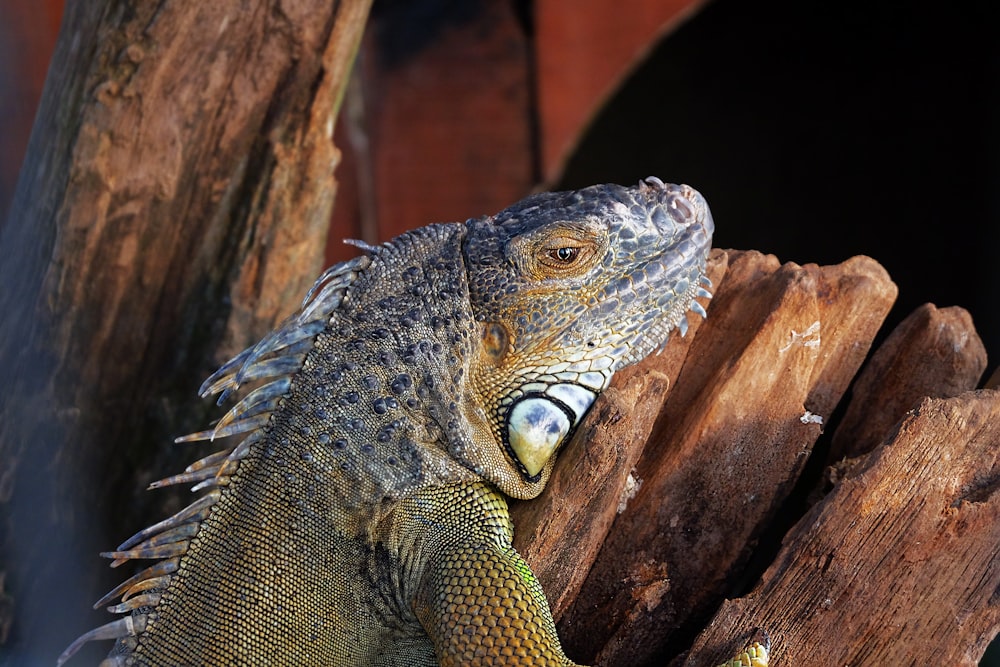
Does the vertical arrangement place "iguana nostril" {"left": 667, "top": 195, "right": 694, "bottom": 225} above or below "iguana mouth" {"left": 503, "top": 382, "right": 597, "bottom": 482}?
above

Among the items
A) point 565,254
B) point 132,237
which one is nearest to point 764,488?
point 565,254

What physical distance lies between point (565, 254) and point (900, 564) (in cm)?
141

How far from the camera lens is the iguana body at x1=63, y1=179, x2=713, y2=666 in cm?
286

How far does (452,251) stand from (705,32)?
6.41 metres

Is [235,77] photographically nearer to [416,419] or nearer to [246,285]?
[246,285]

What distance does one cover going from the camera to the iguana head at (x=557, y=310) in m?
2.94

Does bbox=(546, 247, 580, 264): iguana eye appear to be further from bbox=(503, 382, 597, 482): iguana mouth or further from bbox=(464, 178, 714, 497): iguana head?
bbox=(503, 382, 597, 482): iguana mouth

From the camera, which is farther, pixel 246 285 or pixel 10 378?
pixel 246 285

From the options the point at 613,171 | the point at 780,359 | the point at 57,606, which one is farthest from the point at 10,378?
the point at 613,171

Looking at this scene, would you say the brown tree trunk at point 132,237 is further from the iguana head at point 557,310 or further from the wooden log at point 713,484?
the wooden log at point 713,484

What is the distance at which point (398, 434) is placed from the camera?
286cm

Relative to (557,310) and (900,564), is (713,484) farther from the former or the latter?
(557,310)

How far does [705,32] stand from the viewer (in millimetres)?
8555

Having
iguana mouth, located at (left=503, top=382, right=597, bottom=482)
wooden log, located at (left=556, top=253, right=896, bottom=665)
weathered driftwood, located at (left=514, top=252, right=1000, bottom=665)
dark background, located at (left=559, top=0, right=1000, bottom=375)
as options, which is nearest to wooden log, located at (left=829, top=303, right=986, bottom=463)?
weathered driftwood, located at (left=514, top=252, right=1000, bottom=665)
